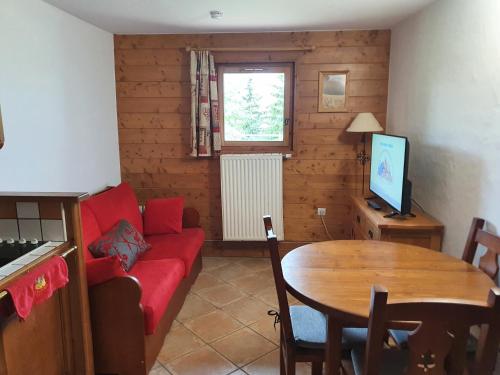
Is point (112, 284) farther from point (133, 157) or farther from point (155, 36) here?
point (155, 36)

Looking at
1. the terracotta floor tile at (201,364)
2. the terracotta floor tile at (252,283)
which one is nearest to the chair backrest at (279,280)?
the terracotta floor tile at (201,364)

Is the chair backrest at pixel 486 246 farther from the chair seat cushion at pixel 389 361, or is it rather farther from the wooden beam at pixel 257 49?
the wooden beam at pixel 257 49

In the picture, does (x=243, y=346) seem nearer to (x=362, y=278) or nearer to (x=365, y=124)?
(x=362, y=278)

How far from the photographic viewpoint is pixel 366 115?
3750 millimetres

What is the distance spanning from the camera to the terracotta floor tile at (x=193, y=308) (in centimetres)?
299

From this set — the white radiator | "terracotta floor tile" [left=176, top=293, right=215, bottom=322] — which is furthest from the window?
"terracotta floor tile" [left=176, top=293, right=215, bottom=322]

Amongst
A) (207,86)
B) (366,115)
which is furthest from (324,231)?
(207,86)

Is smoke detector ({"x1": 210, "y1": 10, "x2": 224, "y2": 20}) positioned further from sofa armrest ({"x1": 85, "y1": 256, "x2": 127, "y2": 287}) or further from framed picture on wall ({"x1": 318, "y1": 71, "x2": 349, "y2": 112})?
sofa armrest ({"x1": 85, "y1": 256, "x2": 127, "y2": 287})

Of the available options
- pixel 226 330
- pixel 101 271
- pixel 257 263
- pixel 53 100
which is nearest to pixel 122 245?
pixel 101 271

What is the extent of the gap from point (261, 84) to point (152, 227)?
1.76m

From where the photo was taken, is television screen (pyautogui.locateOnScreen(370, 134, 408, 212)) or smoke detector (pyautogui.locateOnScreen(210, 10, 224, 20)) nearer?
television screen (pyautogui.locateOnScreen(370, 134, 408, 212))

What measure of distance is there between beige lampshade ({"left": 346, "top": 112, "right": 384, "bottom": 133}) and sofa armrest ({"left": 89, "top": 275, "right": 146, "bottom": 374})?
250 centimetres

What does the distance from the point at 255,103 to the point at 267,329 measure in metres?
2.22

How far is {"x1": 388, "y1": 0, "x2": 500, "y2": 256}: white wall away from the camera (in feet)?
7.16
